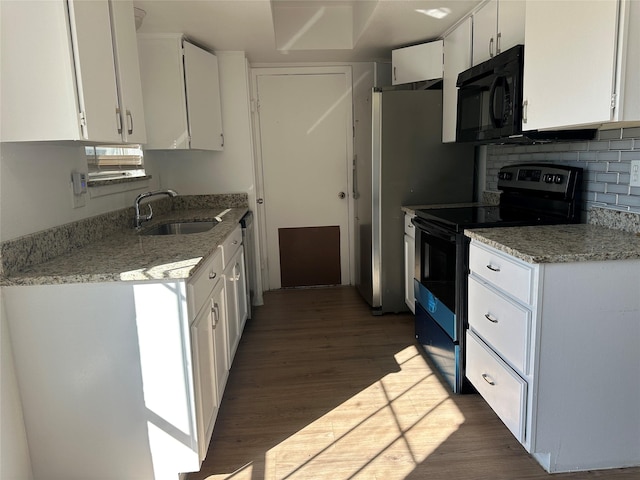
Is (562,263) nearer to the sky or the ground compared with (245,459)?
nearer to the sky

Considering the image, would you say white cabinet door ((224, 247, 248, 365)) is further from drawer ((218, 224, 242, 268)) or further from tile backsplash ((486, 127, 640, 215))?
tile backsplash ((486, 127, 640, 215))

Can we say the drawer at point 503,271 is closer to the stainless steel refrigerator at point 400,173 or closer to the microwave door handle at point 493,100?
the microwave door handle at point 493,100

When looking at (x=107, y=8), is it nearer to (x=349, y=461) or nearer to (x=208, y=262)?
(x=208, y=262)

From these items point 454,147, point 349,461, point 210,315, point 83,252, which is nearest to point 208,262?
point 210,315

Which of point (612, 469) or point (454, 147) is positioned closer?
point (612, 469)

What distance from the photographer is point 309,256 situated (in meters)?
4.43

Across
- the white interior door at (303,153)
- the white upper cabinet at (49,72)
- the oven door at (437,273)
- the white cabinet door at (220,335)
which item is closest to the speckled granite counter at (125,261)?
the white cabinet door at (220,335)

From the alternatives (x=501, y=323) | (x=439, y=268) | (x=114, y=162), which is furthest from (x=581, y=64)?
(x=114, y=162)

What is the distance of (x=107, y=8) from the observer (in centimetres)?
177

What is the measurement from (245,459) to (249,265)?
1910 millimetres

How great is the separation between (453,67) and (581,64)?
4.83 ft

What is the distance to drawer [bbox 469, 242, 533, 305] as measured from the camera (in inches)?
65.1

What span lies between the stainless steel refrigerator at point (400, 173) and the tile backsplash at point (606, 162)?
847 millimetres

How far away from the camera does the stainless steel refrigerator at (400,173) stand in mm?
Result: 3252
